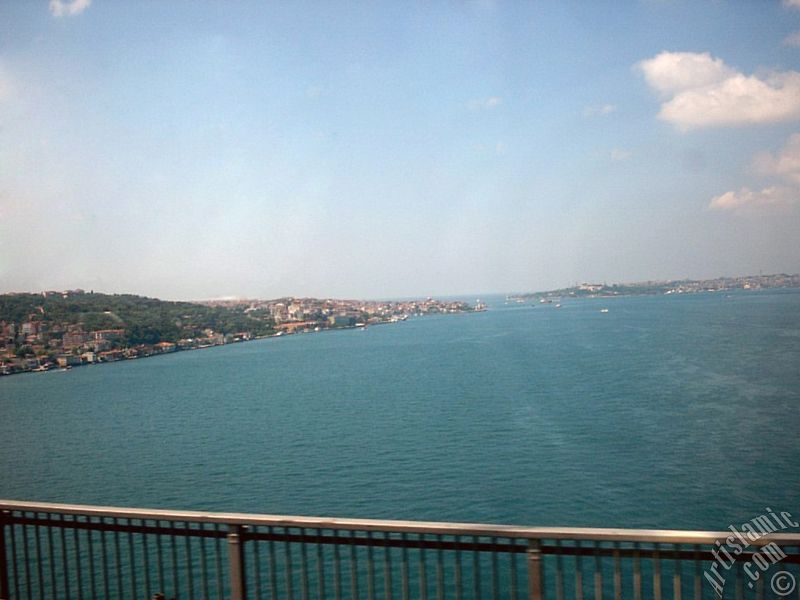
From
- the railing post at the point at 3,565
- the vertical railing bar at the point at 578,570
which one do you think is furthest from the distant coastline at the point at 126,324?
the vertical railing bar at the point at 578,570

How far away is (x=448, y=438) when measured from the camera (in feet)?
87.1

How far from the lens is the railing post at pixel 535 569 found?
3.26 metres

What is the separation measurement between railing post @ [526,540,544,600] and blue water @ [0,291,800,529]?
569 inches

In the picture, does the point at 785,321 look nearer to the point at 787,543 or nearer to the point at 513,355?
Result: the point at 513,355

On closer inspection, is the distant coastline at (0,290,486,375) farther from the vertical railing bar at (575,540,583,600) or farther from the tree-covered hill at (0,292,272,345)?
the vertical railing bar at (575,540,583,600)

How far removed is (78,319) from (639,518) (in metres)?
49.5

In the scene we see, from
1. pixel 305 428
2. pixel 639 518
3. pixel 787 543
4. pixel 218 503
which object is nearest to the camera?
pixel 787 543

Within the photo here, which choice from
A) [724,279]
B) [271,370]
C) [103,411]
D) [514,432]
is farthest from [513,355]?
[724,279]

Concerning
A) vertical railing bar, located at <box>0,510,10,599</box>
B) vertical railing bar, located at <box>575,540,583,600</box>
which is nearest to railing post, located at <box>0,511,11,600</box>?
vertical railing bar, located at <box>0,510,10,599</box>

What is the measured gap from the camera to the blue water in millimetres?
19094

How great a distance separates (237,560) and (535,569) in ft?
5.63

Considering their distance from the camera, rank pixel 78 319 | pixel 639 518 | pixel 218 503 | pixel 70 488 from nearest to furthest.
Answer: pixel 639 518
pixel 218 503
pixel 70 488
pixel 78 319

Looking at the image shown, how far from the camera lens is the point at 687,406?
30.7m

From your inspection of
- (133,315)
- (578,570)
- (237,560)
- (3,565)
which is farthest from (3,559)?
(133,315)
